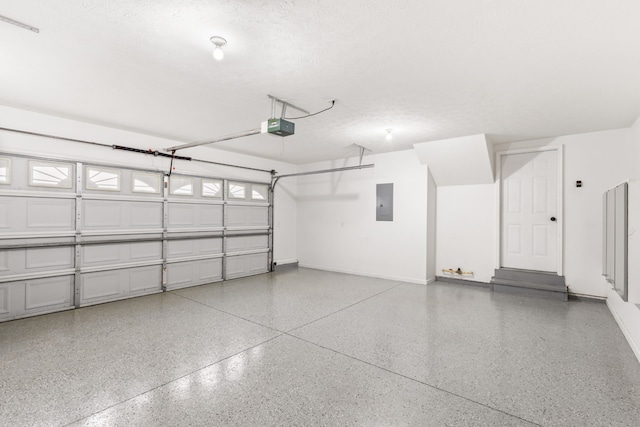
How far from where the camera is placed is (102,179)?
4.55m

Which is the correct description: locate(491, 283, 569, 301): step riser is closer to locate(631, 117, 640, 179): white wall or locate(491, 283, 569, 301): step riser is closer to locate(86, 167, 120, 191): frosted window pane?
locate(631, 117, 640, 179): white wall

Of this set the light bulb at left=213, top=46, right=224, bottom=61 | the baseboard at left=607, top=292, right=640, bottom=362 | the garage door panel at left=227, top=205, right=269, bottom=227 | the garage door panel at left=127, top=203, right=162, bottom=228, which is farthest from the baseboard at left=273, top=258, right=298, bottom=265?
the baseboard at left=607, top=292, right=640, bottom=362

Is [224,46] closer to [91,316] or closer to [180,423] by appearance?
[180,423]

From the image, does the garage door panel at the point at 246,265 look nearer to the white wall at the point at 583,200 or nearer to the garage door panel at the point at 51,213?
the garage door panel at the point at 51,213

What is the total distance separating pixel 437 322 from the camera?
3707 millimetres

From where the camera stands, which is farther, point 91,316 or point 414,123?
point 414,123

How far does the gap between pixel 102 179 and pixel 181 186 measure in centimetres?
121

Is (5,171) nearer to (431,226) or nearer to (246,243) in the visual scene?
(246,243)

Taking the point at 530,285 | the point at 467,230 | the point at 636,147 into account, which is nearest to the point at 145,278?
the point at 467,230

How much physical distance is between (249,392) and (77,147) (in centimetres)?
429

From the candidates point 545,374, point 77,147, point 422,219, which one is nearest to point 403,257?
point 422,219

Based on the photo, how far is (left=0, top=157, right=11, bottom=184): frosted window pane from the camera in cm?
374

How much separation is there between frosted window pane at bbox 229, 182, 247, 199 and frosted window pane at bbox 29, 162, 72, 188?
8.71 feet

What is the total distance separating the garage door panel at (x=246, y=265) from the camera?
20.6 feet
